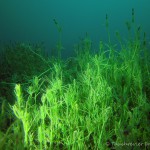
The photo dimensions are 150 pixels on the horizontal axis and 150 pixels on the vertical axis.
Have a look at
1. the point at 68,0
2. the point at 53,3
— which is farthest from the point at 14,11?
the point at 68,0

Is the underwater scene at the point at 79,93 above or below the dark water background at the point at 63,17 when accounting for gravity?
below

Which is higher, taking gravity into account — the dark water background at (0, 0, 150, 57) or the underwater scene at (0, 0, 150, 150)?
the dark water background at (0, 0, 150, 57)

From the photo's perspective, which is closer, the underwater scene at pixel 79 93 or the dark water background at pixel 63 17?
the underwater scene at pixel 79 93

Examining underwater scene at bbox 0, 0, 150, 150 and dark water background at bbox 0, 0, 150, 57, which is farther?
dark water background at bbox 0, 0, 150, 57
